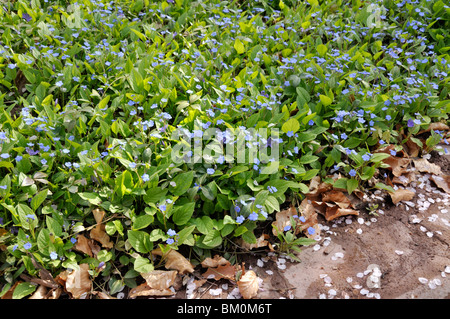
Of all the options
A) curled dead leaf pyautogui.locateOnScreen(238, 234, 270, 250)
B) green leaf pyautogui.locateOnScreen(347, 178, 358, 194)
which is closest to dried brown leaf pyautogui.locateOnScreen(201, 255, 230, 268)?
curled dead leaf pyautogui.locateOnScreen(238, 234, 270, 250)

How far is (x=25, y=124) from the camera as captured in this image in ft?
10.6

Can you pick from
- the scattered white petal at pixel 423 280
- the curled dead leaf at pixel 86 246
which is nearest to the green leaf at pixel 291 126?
the scattered white petal at pixel 423 280

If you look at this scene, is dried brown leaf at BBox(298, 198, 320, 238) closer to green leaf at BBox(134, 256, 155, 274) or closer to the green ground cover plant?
the green ground cover plant

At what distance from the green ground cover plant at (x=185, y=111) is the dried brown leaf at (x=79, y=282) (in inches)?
2.6

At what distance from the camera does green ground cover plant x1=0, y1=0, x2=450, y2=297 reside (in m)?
2.76

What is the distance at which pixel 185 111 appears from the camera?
11.2 feet

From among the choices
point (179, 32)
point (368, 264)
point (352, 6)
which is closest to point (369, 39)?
point (352, 6)

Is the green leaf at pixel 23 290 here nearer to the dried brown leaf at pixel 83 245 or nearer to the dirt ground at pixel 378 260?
the dried brown leaf at pixel 83 245

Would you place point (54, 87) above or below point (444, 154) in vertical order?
above

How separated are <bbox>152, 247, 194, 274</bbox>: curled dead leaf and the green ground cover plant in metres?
0.08

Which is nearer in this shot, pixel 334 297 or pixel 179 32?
pixel 334 297

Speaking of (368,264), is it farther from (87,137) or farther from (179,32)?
(179,32)

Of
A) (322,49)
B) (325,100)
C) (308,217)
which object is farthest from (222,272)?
(322,49)

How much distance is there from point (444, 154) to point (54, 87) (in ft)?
11.3
